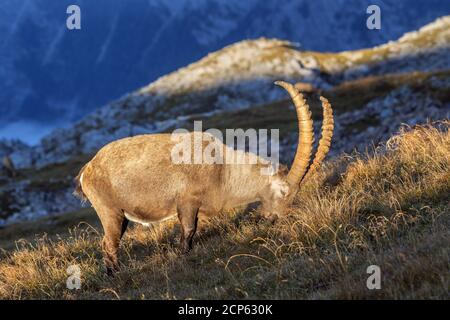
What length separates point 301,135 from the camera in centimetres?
1055

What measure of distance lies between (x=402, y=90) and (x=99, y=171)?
146 feet

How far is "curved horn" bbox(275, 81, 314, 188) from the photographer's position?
1012 cm

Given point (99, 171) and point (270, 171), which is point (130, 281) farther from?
point (270, 171)

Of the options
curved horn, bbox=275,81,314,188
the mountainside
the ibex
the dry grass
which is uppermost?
the mountainside

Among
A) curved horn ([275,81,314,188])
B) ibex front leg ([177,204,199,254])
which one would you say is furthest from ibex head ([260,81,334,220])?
ibex front leg ([177,204,199,254])

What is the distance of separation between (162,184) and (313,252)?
322 centimetres

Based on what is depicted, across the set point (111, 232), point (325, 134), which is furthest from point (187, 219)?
point (325, 134)

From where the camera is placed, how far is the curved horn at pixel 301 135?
33.2ft

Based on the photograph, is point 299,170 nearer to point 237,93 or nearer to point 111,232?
point 111,232

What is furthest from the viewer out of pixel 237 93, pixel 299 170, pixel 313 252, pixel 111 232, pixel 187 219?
pixel 237 93

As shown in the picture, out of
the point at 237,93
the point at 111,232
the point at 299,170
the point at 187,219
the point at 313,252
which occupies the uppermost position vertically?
the point at 237,93

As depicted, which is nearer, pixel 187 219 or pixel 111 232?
pixel 187 219

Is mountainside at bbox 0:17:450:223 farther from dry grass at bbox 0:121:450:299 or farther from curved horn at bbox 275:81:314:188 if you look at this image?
curved horn at bbox 275:81:314:188

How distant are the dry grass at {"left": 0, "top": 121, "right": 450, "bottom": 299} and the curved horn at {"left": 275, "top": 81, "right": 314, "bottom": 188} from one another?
70 cm
